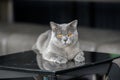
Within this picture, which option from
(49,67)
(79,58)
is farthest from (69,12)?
(49,67)

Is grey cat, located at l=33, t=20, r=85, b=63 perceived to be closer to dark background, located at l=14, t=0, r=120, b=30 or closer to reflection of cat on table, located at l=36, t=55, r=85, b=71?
reflection of cat on table, located at l=36, t=55, r=85, b=71

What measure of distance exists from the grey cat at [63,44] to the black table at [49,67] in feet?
0.10

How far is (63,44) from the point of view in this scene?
1.44 meters

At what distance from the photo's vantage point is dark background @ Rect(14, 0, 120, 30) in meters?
3.08

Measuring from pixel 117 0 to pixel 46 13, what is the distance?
82 cm

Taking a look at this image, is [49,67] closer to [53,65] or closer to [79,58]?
[53,65]

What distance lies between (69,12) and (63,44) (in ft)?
6.10

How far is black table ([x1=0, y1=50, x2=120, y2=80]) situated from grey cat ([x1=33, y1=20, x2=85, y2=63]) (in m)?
0.03

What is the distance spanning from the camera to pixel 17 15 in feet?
11.7

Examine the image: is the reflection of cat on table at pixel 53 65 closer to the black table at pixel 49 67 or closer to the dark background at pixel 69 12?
the black table at pixel 49 67

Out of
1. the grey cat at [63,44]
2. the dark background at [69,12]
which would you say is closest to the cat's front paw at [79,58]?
the grey cat at [63,44]

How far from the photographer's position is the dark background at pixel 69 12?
3078 mm

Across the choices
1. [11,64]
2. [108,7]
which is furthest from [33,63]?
[108,7]

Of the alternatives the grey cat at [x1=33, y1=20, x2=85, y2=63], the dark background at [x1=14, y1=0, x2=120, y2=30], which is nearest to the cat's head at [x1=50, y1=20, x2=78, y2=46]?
the grey cat at [x1=33, y1=20, x2=85, y2=63]
